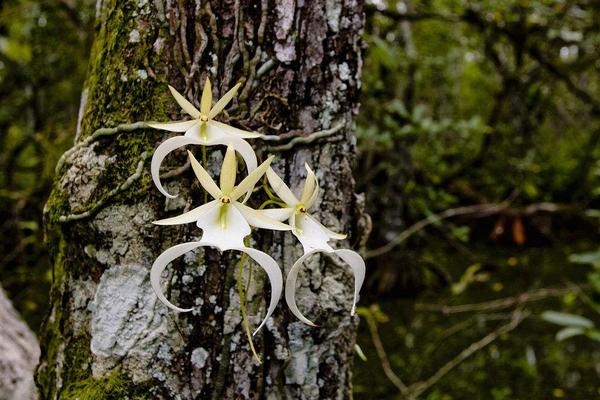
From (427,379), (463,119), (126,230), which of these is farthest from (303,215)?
(463,119)

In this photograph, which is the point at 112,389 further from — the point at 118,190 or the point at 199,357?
the point at 118,190

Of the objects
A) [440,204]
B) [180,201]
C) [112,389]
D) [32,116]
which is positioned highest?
[32,116]

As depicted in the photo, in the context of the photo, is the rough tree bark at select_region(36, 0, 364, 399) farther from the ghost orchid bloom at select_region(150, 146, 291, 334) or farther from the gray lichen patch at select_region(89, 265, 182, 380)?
the ghost orchid bloom at select_region(150, 146, 291, 334)

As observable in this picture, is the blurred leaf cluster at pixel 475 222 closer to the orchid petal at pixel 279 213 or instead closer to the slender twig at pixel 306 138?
the slender twig at pixel 306 138

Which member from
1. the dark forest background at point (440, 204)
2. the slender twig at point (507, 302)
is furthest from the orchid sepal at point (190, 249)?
the slender twig at point (507, 302)

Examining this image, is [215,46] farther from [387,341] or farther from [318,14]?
[387,341]

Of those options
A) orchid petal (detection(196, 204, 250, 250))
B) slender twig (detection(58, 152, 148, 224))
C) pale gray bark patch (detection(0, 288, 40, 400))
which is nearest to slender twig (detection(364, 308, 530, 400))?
pale gray bark patch (detection(0, 288, 40, 400))

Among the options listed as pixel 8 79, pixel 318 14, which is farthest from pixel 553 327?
pixel 8 79
